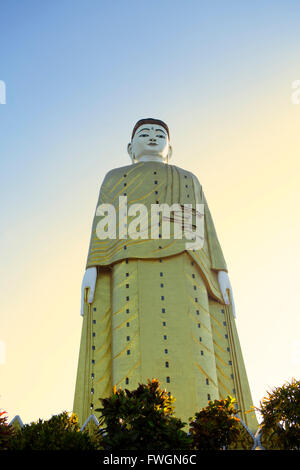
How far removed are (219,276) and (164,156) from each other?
30.3 feet

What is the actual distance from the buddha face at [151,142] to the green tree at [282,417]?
65.2 feet

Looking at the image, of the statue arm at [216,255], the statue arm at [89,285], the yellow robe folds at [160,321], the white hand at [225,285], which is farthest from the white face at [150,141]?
the white hand at [225,285]

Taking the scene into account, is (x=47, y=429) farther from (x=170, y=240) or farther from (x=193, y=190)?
(x=193, y=190)

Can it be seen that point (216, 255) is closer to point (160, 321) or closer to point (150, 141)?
point (160, 321)

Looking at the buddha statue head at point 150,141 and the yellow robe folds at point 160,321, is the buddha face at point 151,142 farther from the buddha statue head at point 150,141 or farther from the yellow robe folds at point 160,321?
the yellow robe folds at point 160,321

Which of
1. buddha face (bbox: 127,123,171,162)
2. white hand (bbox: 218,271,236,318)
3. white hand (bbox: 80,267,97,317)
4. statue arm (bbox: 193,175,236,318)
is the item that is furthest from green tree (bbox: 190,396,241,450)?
buddha face (bbox: 127,123,171,162)

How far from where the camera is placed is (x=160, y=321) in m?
27.8

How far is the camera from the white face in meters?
34.4

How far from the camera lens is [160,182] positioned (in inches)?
1280

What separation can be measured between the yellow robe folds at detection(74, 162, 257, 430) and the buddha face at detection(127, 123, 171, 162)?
8.76 feet

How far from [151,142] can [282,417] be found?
68.9ft

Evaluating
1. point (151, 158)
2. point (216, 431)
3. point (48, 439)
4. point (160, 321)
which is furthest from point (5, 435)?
point (151, 158)
